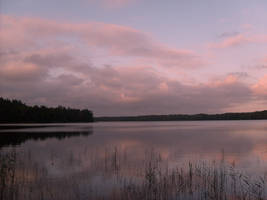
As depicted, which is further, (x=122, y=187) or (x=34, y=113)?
(x=34, y=113)

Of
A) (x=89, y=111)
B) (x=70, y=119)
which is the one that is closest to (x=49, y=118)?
(x=70, y=119)

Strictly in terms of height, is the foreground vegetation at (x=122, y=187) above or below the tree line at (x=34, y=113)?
below

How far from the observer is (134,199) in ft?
31.0

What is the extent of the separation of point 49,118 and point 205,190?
125245mm

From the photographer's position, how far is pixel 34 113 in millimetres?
115875

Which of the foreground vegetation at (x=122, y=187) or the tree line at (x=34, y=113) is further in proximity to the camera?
the tree line at (x=34, y=113)

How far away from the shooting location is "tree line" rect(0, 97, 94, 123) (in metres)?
101

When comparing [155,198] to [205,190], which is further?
[205,190]

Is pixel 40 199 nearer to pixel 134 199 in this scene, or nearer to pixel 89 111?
pixel 134 199

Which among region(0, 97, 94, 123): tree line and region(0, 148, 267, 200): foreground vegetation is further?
region(0, 97, 94, 123): tree line

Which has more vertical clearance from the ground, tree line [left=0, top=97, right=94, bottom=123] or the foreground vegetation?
tree line [left=0, top=97, right=94, bottom=123]

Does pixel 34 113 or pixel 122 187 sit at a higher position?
pixel 34 113

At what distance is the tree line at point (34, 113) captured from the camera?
330ft

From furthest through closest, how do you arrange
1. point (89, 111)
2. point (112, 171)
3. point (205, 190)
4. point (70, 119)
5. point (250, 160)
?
point (89, 111) < point (70, 119) < point (250, 160) < point (112, 171) < point (205, 190)
